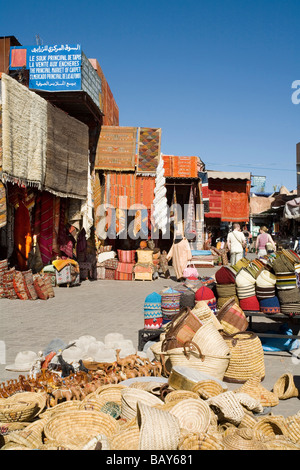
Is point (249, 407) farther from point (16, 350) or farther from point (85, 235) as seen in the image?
point (85, 235)

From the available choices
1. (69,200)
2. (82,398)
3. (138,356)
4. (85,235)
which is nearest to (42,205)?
(69,200)

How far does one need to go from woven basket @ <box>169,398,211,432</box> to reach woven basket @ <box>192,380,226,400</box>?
402 mm

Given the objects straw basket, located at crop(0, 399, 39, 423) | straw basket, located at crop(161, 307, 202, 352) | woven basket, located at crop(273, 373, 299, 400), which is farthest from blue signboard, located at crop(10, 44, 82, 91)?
straw basket, located at crop(0, 399, 39, 423)

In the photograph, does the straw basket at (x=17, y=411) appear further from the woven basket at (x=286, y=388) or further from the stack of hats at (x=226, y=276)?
the stack of hats at (x=226, y=276)

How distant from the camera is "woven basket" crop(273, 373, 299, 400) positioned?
397cm

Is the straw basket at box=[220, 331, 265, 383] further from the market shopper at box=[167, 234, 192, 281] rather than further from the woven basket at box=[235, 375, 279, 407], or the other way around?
the market shopper at box=[167, 234, 192, 281]

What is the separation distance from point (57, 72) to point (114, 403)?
993cm

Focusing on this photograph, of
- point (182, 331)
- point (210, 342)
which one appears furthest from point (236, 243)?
point (210, 342)

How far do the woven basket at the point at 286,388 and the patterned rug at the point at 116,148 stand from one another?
10.8 m

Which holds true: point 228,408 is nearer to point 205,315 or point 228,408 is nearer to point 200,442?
point 200,442

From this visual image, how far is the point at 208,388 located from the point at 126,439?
1.10m

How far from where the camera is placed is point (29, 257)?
10.9 m

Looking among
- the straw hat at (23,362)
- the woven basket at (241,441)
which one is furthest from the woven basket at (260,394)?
the straw hat at (23,362)

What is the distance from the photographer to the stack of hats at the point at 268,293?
5.21m
